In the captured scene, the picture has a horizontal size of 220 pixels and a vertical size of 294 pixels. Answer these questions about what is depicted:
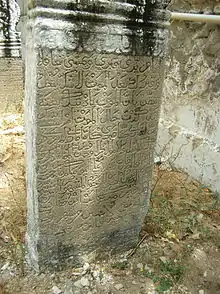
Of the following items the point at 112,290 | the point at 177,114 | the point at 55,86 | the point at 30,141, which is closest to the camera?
the point at 55,86

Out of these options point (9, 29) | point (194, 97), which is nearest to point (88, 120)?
point (194, 97)

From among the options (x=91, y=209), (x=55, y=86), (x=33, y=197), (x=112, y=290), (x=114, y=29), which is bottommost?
(x=112, y=290)

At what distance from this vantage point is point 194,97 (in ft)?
8.45

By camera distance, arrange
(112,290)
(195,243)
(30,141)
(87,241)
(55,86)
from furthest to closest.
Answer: (195,243) → (87,241) → (112,290) → (30,141) → (55,86)

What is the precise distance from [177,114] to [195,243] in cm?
130

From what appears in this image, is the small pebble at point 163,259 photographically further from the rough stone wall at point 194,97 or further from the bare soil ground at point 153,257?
the rough stone wall at point 194,97

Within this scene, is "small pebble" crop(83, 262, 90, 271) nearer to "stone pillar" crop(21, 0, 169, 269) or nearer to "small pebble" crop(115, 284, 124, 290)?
"stone pillar" crop(21, 0, 169, 269)

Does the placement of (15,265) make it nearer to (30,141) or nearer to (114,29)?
(30,141)

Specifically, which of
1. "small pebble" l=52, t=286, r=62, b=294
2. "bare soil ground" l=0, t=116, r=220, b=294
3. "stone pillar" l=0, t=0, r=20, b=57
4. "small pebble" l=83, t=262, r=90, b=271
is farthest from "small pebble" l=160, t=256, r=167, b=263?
"stone pillar" l=0, t=0, r=20, b=57

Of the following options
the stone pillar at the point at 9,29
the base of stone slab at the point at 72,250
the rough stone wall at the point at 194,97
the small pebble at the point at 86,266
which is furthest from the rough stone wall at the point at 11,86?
the small pebble at the point at 86,266

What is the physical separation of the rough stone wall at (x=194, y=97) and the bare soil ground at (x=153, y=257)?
36 centimetres

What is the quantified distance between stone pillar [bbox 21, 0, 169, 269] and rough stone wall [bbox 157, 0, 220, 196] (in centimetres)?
102

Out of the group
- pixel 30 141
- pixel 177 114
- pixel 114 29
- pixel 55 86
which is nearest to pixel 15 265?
pixel 30 141

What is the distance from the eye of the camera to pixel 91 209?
161 cm
